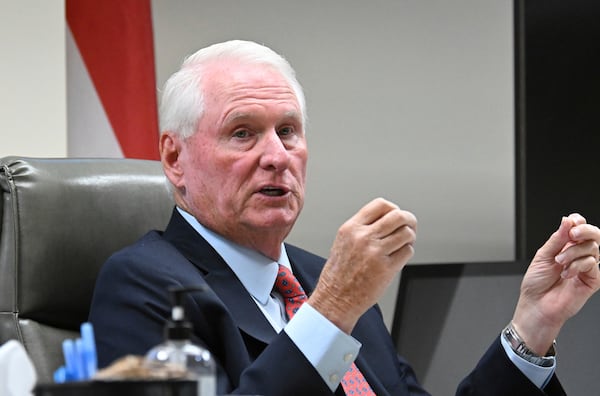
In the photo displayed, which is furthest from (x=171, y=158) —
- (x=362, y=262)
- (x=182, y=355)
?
(x=182, y=355)

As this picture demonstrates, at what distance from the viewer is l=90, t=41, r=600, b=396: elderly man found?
4.83 ft

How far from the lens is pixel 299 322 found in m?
1.41

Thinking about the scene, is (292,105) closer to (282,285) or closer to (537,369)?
(282,285)

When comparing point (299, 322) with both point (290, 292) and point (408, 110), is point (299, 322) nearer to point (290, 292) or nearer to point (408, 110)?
point (290, 292)

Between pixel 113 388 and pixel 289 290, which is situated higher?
pixel 113 388

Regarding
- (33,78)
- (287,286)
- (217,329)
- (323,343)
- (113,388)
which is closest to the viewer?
(113,388)

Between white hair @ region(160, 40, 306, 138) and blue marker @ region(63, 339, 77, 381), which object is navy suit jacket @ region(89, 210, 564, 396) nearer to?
white hair @ region(160, 40, 306, 138)

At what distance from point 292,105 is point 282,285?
0.36 m

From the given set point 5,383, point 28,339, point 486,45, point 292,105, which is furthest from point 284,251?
point 486,45

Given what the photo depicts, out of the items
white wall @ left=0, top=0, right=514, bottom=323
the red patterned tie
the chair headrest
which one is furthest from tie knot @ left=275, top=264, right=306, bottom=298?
white wall @ left=0, top=0, right=514, bottom=323

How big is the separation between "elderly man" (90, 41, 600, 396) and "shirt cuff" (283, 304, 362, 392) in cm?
1

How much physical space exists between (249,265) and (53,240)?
38cm

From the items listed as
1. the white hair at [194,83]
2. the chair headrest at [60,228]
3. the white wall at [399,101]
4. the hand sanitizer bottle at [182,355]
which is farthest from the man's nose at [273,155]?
the white wall at [399,101]

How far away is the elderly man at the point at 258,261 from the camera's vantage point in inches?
57.9
